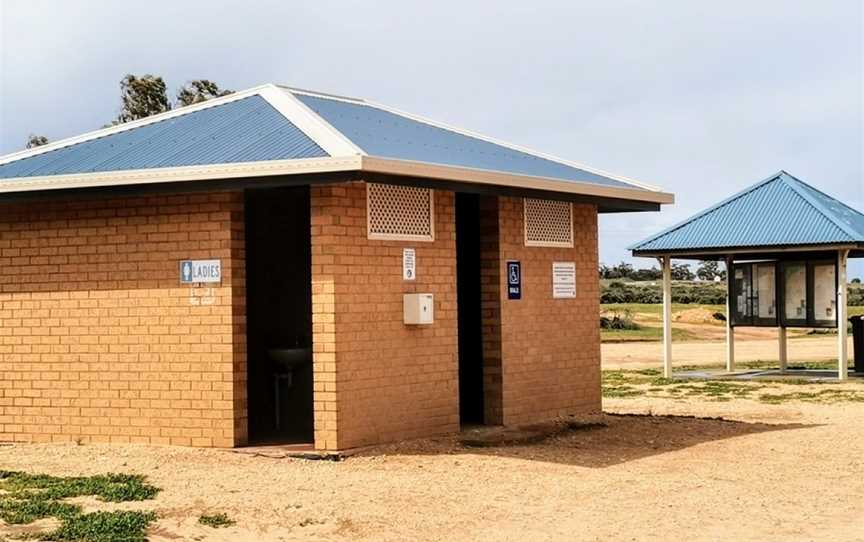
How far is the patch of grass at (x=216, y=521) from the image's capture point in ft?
32.7

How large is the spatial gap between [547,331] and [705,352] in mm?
20261

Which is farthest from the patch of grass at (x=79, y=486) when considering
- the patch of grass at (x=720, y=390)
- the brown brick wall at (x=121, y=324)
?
the patch of grass at (x=720, y=390)

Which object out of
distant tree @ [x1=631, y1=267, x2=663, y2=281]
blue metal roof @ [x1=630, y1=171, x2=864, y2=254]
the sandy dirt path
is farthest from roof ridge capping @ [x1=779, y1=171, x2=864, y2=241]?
distant tree @ [x1=631, y1=267, x2=663, y2=281]

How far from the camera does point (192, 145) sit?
14.3 metres

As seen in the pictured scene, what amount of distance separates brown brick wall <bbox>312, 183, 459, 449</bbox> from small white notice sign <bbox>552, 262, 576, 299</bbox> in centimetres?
224

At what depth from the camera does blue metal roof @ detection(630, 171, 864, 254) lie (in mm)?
23562

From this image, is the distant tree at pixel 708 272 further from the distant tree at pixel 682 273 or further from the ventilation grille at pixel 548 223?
the ventilation grille at pixel 548 223

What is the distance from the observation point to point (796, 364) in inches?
1185

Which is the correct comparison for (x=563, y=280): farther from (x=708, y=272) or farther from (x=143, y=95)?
(x=708, y=272)

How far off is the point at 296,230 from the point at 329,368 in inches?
127

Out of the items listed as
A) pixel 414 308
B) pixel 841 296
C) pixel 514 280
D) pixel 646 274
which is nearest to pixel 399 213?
pixel 414 308

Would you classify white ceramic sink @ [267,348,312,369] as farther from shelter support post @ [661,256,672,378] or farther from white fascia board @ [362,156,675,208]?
→ shelter support post @ [661,256,672,378]

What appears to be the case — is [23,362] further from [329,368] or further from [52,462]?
[329,368]

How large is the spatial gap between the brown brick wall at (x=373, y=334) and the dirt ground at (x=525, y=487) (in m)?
0.44
